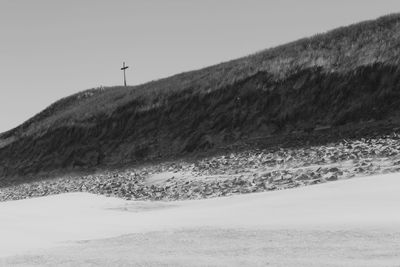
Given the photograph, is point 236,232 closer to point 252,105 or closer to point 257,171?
point 257,171

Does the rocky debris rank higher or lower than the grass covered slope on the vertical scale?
lower

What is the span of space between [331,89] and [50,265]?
20685mm

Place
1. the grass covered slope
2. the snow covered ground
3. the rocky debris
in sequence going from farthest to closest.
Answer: the grass covered slope → the rocky debris → the snow covered ground

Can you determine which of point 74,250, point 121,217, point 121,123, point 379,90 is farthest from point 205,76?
point 74,250

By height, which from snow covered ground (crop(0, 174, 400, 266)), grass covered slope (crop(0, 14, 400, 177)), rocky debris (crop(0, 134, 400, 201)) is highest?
grass covered slope (crop(0, 14, 400, 177))

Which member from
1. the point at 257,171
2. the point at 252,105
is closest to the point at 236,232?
the point at 257,171

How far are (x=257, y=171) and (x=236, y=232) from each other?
36.6ft

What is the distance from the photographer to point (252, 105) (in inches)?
1117

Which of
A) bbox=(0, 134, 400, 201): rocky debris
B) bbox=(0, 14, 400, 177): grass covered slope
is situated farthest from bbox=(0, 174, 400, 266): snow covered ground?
bbox=(0, 14, 400, 177): grass covered slope

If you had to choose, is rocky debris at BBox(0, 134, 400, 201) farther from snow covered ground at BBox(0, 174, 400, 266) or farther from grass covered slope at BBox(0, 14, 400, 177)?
snow covered ground at BBox(0, 174, 400, 266)

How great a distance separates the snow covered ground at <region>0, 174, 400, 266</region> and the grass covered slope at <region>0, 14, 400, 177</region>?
447 inches

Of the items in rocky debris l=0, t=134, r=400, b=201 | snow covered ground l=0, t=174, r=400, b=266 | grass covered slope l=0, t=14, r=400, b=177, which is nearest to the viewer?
snow covered ground l=0, t=174, r=400, b=266

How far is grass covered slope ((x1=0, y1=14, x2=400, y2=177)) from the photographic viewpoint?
23.8m

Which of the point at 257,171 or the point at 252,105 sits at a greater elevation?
the point at 252,105
